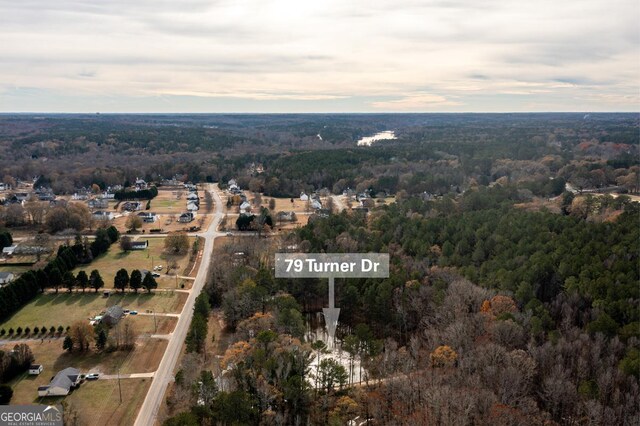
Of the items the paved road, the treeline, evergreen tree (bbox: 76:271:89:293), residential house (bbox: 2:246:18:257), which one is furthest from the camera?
residential house (bbox: 2:246:18:257)

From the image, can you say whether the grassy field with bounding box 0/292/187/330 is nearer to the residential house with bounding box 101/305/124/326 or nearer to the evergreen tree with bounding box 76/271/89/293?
the evergreen tree with bounding box 76/271/89/293

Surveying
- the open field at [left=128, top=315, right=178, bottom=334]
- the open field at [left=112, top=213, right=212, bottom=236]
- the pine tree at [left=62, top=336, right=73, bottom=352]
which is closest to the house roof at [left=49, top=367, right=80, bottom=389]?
the pine tree at [left=62, top=336, right=73, bottom=352]

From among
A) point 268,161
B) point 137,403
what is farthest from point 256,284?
point 268,161

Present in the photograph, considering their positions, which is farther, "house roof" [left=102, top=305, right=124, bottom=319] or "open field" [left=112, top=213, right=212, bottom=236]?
"open field" [left=112, top=213, right=212, bottom=236]

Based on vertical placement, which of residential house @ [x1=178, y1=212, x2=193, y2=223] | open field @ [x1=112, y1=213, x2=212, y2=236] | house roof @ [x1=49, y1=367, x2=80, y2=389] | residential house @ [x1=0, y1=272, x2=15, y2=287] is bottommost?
house roof @ [x1=49, y1=367, x2=80, y2=389]

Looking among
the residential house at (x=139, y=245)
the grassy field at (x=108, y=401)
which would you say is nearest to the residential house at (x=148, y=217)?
the residential house at (x=139, y=245)

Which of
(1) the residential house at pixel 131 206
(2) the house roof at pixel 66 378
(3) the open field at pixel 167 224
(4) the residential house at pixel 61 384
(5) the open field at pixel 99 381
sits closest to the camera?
(5) the open field at pixel 99 381

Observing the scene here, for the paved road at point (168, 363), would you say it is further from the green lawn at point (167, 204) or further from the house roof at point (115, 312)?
the green lawn at point (167, 204)
